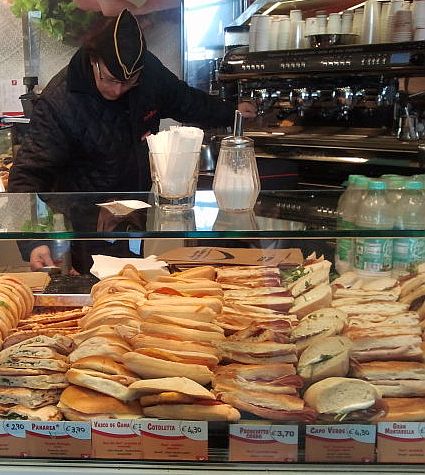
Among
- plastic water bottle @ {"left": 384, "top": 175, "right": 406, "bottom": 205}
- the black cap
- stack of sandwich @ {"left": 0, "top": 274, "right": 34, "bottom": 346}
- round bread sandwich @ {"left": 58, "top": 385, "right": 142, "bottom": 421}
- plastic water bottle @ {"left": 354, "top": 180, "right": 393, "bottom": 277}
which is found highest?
the black cap

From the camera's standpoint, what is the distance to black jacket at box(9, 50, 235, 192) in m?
2.64

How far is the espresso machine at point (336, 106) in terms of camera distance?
3.45 metres

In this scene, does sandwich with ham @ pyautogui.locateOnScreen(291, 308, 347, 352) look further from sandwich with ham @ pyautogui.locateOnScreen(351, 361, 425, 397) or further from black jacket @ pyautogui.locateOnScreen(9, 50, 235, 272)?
black jacket @ pyautogui.locateOnScreen(9, 50, 235, 272)

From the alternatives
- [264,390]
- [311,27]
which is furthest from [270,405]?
[311,27]

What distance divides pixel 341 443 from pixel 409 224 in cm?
42

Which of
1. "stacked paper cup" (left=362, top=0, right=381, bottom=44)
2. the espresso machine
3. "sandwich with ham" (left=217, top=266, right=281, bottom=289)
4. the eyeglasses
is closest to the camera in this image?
"sandwich with ham" (left=217, top=266, right=281, bottom=289)

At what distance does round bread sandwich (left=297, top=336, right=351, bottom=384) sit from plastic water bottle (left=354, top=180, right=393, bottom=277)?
213 mm

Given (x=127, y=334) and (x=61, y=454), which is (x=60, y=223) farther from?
(x=61, y=454)

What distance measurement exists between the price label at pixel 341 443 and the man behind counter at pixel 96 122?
69.8 inches

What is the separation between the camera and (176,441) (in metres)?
1.10

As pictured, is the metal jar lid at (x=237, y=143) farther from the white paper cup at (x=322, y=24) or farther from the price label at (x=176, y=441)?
the white paper cup at (x=322, y=24)

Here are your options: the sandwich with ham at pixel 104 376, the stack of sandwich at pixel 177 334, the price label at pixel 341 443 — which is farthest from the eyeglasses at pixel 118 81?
the price label at pixel 341 443

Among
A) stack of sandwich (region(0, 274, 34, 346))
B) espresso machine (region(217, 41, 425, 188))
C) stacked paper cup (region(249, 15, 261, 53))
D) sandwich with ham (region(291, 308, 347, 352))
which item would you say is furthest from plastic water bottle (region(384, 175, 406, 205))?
stacked paper cup (region(249, 15, 261, 53))

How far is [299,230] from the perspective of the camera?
1186 mm
